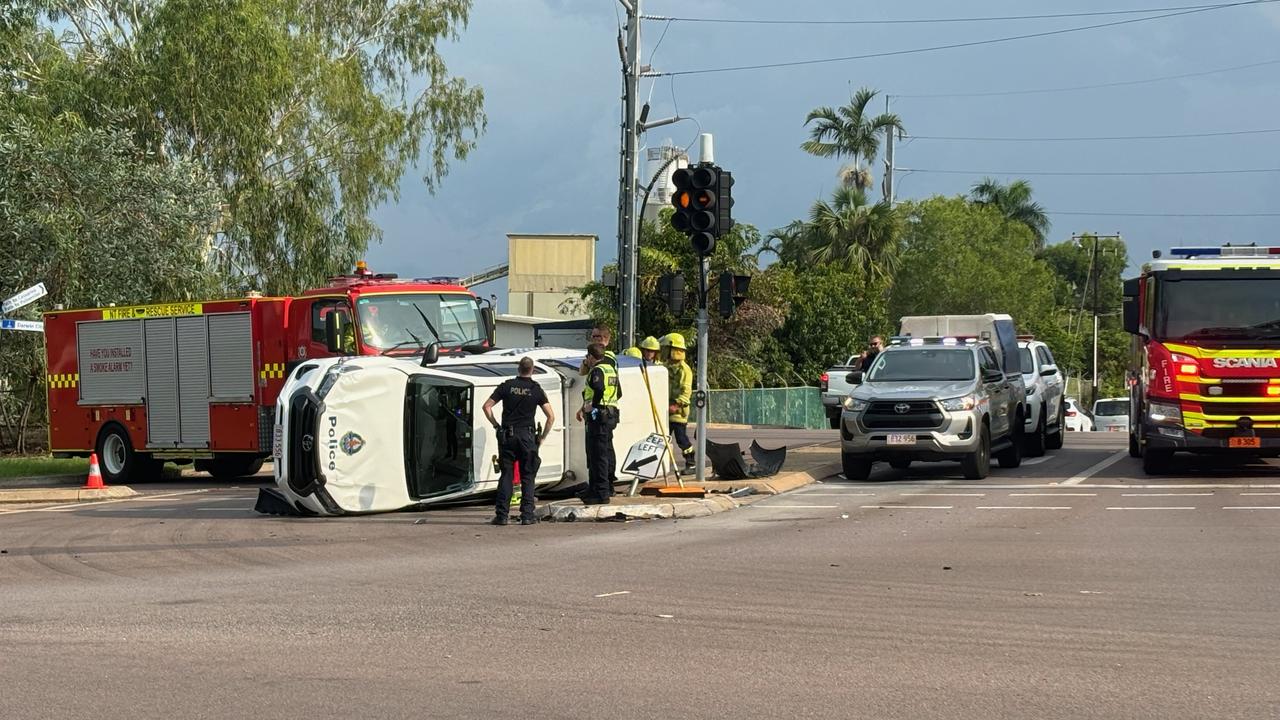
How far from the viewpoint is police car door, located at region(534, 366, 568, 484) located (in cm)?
1753

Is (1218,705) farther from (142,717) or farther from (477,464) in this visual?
(477,464)

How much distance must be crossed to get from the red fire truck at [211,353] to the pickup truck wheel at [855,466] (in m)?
5.22

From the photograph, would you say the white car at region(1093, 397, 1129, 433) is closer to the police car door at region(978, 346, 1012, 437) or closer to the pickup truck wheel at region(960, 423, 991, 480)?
the police car door at region(978, 346, 1012, 437)

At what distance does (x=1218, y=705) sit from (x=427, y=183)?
130 feet

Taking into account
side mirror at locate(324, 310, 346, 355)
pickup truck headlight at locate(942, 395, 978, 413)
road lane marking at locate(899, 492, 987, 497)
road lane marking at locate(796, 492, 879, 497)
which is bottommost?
road lane marking at locate(796, 492, 879, 497)

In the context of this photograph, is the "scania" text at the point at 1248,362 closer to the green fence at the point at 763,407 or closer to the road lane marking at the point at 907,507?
the road lane marking at the point at 907,507

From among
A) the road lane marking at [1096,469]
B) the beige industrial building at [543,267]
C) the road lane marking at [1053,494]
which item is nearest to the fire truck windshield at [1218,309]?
the road lane marking at [1096,469]

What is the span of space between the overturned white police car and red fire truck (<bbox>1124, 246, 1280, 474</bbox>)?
8062mm

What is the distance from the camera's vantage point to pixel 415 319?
73.6 feet

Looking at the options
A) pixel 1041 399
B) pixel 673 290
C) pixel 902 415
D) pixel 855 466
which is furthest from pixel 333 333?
pixel 1041 399

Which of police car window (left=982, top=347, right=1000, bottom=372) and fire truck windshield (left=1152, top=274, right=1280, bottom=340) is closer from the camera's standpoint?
fire truck windshield (left=1152, top=274, right=1280, bottom=340)

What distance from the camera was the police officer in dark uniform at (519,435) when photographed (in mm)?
15375

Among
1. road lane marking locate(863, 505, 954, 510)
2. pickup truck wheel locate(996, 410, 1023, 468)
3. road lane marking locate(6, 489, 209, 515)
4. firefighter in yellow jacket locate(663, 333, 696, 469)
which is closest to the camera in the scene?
road lane marking locate(863, 505, 954, 510)

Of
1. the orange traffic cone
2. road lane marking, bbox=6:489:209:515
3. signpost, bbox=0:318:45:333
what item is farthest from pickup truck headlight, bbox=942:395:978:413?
signpost, bbox=0:318:45:333
